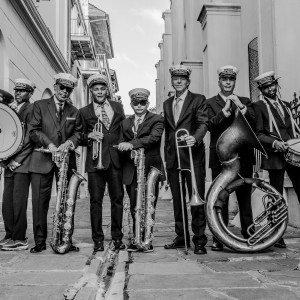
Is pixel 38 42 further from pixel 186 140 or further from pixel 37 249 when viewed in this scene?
pixel 186 140

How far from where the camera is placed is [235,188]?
5.33 m

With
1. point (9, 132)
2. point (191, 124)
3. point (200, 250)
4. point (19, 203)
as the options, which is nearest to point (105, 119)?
point (191, 124)

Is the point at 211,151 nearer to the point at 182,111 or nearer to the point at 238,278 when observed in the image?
the point at 182,111

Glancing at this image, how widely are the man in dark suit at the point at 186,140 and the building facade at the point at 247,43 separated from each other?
241 centimetres

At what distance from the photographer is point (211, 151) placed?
5574 mm

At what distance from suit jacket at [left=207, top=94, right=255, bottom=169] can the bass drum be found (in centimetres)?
219

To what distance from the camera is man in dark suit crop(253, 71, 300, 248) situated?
215 inches

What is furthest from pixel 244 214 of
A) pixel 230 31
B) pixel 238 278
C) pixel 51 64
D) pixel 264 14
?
pixel 51 64

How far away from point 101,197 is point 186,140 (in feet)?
3.99

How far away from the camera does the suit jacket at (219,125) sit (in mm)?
5375

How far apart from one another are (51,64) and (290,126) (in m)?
13.3

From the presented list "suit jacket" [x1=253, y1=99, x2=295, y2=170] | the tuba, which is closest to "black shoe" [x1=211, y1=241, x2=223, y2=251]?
the tuba

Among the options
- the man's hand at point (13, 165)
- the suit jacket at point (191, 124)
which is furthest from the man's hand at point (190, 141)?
the man's hand at point (13, 165)

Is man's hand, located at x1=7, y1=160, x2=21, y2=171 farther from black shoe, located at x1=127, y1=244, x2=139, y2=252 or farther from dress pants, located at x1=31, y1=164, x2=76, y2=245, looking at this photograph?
black shoe, located at x1=127, y1=244, x2=139, y2=252
